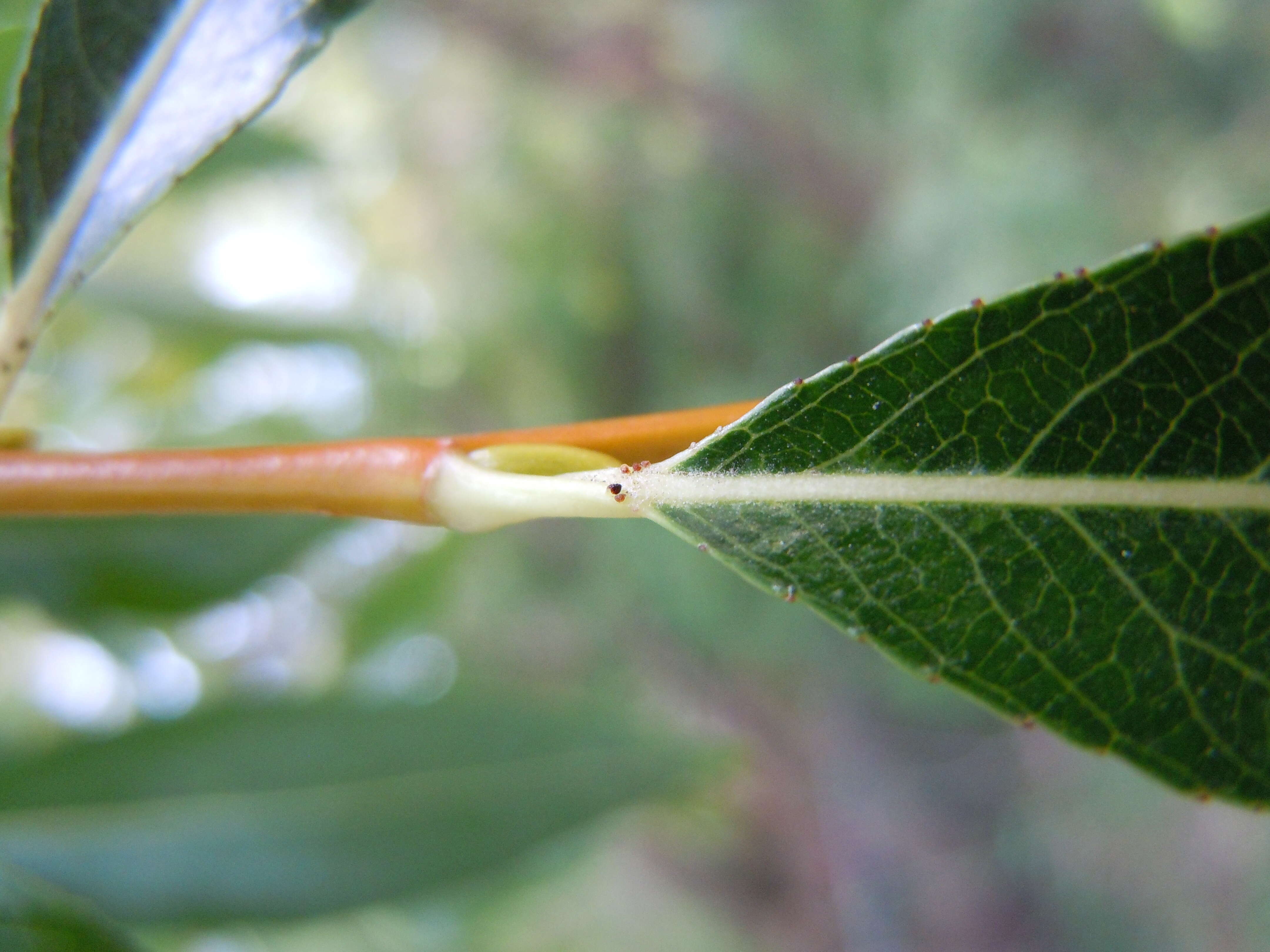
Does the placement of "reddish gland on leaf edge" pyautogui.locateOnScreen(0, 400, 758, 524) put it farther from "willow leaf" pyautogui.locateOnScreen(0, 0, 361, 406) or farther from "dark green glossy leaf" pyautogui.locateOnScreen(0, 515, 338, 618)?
"dark green glossy leaf" pyautogui.locateOnScreen(0, 515, 338, 618)

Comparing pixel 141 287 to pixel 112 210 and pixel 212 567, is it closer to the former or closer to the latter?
pixel 212 567

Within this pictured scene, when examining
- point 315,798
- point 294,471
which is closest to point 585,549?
point 315,798

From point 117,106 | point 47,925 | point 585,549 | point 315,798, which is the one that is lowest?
point 47,925

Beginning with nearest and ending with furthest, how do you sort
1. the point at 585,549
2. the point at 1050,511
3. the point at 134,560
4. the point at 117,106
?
the point at 1050,511 → the point at 117,106 → the point at 134,560 → the point at 585,549

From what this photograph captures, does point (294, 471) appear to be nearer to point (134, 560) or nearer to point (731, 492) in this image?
point (731, 492)

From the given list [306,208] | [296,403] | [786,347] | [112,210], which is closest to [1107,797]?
[786,347]

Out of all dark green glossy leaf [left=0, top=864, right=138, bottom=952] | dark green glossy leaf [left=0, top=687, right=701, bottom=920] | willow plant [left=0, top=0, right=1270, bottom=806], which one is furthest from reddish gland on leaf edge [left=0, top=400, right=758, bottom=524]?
dark green glossy leaf [left=0, top=687, right=701, bottom=920]
